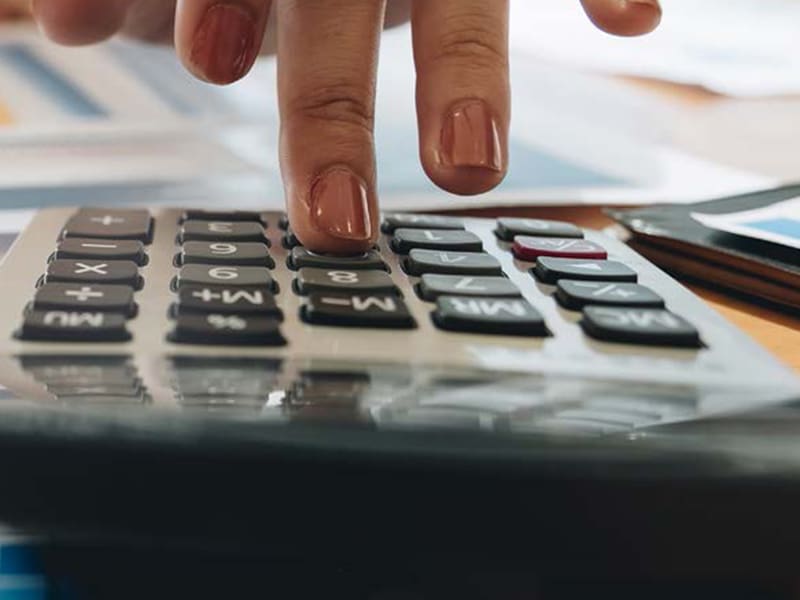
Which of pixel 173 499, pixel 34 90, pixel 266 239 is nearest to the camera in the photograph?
pixel 173 499

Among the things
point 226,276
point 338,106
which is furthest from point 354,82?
point 226,276

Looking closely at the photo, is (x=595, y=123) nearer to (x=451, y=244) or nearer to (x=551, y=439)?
(x=451, y=244)

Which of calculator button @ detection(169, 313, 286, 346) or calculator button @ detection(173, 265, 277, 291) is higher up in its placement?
calculator button @ detection(173, 265, 277, 291)

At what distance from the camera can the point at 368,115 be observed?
0.37 metres

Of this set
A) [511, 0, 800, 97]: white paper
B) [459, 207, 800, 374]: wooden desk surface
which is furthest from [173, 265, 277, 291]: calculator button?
[511, 0, 800, 97]: white paper

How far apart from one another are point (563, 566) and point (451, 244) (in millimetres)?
168

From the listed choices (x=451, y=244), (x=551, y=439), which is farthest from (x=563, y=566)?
(x=451, y=244)

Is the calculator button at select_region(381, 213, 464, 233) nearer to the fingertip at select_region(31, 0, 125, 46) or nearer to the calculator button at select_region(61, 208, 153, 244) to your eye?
the calculator button at select_region(61, 208, 153, 244)

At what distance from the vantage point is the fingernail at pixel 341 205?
0.31 metres

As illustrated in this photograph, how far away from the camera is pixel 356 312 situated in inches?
9.9

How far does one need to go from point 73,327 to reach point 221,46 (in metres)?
0.14

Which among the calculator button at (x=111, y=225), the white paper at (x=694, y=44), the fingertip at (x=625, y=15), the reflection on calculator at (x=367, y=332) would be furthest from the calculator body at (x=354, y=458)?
→ the white paper at (x=694, y=44)

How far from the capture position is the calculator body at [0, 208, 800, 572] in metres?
Result: 0.16

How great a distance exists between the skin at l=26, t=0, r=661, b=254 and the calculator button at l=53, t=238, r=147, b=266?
0.04 meters
